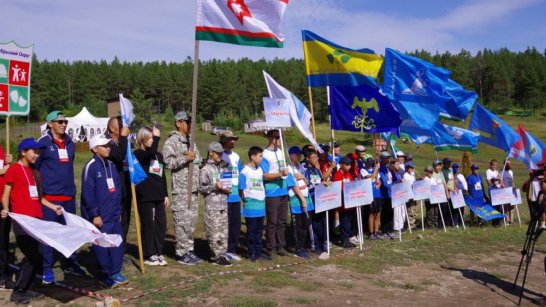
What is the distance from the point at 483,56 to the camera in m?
127

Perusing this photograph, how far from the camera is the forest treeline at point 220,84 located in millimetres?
102312

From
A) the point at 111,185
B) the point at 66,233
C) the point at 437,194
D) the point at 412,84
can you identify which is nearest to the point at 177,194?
the point at 111,185

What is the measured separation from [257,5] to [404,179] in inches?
271

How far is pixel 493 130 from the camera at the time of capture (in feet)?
47.5

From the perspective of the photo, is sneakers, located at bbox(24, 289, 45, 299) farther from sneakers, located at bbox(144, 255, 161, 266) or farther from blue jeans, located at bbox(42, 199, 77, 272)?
sneakers, located at bbox(144, 255, 161, 266)

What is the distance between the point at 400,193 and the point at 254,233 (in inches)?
175

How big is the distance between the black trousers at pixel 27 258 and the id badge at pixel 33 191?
0.39 metres

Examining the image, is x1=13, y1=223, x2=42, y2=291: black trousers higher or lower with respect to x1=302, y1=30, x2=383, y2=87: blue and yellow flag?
lower

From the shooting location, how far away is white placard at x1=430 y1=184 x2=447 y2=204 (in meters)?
13.0

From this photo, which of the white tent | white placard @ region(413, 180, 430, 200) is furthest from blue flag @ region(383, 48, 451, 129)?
the white tent

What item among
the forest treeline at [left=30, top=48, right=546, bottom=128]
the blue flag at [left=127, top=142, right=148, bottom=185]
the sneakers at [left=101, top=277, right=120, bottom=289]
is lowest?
the sneakers at [left=101, top=277, right=120, bottom=289]

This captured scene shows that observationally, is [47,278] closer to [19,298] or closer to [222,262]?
[19,298]

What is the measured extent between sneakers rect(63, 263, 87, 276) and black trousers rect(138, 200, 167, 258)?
3.37 feet

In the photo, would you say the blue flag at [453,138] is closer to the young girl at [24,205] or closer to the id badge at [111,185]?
the id badge at [111,185]
